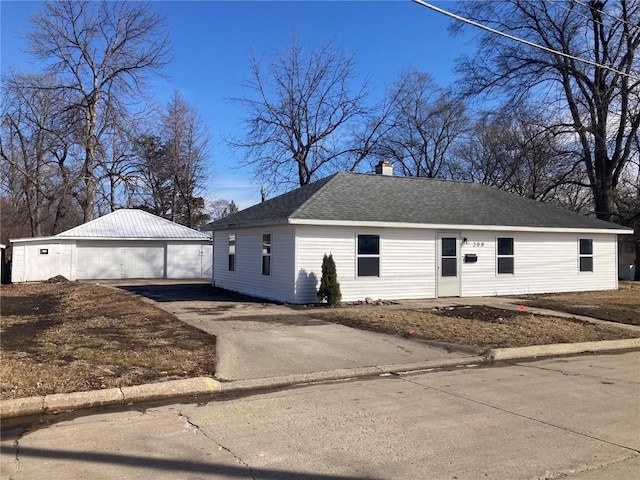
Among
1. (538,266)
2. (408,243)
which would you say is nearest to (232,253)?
(408,243)

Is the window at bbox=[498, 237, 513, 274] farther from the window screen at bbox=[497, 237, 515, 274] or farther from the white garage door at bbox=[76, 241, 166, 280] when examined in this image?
the white garage door at bbox=[76, 241, 166, 280]

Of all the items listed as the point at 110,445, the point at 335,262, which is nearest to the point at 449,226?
the point at 335,262

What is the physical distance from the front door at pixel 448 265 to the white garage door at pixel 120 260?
67.1 ft

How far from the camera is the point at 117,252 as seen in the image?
32.5 meters

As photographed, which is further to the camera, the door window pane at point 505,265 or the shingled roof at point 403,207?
the door window pane at point 505,265

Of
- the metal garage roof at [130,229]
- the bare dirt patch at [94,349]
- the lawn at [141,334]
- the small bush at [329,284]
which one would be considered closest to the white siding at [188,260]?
the metal garage roof at [130,229]

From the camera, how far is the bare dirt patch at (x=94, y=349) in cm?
698

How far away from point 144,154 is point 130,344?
38177 millimetres

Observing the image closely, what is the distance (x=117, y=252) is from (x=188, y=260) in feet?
14.1

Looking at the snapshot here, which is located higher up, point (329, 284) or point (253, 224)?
point (253, 224)

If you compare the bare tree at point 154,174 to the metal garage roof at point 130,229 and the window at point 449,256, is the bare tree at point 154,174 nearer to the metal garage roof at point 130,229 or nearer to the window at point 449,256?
the metal garage roof at point 130,229

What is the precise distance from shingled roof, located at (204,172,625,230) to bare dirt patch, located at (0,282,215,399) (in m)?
5.75

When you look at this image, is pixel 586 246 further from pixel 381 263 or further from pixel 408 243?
pixel 381 263

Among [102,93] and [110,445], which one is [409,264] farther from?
[102,93]
